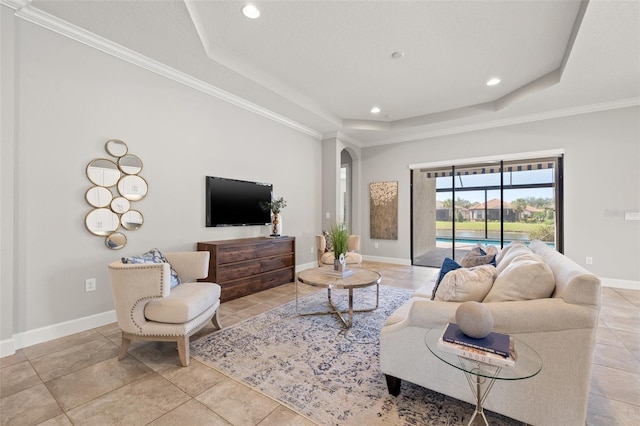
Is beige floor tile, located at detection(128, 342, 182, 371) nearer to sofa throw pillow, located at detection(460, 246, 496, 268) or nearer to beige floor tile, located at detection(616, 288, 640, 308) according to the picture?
sofa throw pillow, located at detection(460, 246, 496, 268)

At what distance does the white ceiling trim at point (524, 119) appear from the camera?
169 inches

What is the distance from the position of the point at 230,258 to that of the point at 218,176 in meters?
1.22

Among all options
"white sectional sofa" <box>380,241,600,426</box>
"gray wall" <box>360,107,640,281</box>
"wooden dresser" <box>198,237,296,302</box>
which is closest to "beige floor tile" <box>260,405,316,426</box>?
"white sectional sofa" <box>380,241,600,426</box>

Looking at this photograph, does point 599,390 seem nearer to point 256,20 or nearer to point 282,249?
point 282,249

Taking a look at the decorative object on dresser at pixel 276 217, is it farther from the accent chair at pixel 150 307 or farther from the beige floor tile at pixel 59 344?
the beige floor tile at pixel 59 344

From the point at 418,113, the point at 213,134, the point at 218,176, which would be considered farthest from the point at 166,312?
the point at 418,113

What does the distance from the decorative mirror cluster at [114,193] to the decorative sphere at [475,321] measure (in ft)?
10.8

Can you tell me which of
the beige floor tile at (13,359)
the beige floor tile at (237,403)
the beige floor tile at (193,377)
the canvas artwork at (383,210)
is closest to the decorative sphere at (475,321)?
the beige floor tile at (237,403)

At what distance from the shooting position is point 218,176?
4.07 m

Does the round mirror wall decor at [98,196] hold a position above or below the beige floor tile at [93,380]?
above

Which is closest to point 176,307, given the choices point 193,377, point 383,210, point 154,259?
point 193,377

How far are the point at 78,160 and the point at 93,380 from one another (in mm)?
2016

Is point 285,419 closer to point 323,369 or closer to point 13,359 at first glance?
point 323,369

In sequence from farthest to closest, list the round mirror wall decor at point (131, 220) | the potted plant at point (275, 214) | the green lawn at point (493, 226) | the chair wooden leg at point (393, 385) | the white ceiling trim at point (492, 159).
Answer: the green lawn at point (493, 226) < the white ceiling trim at point (492, 159) < the potted plant at point (275, 214) < the round mirror wall decor at point (131, 220) < the chair wooden leg at point (393, 385)
